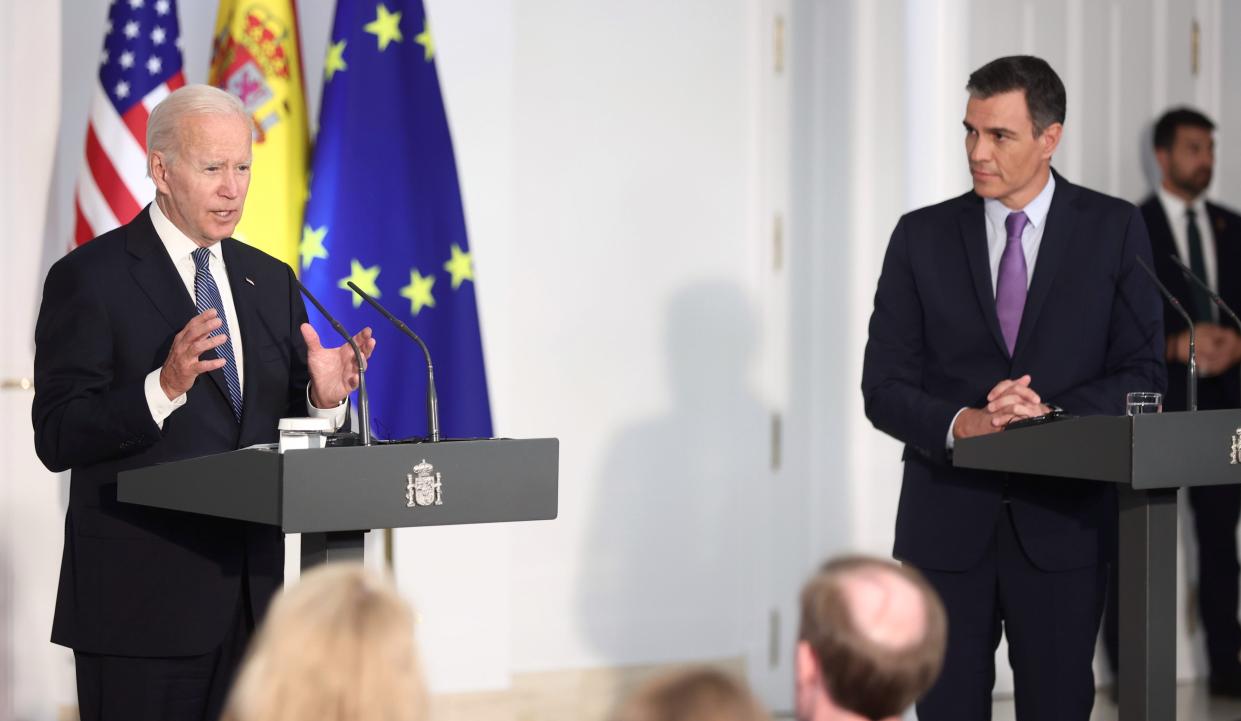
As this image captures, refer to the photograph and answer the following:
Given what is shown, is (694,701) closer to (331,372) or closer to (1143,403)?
(331,372)

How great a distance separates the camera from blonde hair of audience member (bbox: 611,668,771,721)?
146cm

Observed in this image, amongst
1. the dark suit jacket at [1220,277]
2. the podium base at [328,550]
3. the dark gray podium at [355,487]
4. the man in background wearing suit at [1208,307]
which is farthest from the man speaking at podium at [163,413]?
the man in background wearing suit at [1208,307]

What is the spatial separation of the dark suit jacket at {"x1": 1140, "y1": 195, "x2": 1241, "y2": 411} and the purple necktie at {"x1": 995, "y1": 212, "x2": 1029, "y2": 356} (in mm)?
2219

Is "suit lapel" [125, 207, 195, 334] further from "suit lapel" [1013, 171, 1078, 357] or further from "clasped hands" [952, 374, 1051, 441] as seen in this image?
"suit lapel" [1013, 171, 1078, 357]

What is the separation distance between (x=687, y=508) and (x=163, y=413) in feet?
11.2

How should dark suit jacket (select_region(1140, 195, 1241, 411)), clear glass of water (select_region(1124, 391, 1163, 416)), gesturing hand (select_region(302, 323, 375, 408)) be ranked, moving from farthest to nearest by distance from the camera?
dark suit jacket (select_region(1140, 195, 1241, 411)) < clear glass of water (select_region(1124, 391, 1163, 416)) < gesturing hand (select_region(302, 323, 375, 408))

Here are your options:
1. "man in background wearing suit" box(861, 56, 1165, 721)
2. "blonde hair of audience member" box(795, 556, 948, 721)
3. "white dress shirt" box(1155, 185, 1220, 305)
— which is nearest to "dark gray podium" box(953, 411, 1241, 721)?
"man in background wearing suit" box(861, 56, 1165, 721)

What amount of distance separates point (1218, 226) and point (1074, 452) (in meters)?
3.23

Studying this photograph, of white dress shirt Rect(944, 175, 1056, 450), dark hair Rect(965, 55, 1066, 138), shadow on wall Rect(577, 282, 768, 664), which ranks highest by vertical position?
dark hair Rect(965, 55, 1066, 138)

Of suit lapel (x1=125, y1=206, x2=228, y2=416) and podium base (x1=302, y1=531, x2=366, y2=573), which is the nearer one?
podium base (x1=302, y1=531, x2=366, y2=573)

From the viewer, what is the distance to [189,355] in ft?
8.32

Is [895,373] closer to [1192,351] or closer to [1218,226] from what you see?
[1192,351]

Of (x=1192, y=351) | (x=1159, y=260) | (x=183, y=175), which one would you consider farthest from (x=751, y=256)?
(x=183, y=175)

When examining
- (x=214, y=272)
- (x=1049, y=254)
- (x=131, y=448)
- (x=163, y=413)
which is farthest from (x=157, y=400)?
(x=1049, y=254)
